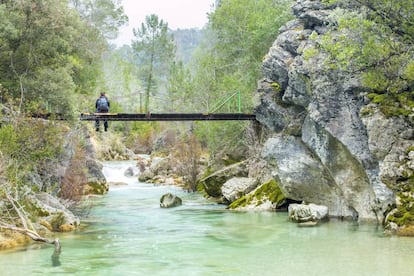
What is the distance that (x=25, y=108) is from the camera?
22000 mm

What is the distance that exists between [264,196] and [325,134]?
212 inches

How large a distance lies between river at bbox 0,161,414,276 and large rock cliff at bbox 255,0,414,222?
1.50 m

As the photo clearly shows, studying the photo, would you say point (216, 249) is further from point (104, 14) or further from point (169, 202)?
point (104, 14)

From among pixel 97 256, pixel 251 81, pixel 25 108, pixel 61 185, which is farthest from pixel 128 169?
pixel 97 256

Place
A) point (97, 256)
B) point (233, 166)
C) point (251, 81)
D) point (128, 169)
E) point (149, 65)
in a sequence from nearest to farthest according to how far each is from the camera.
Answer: point (97, 256) < point (233, 166) < point (251, 81) < point (128, 169) < point (149, 65)

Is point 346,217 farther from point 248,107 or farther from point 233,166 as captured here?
point 248,107

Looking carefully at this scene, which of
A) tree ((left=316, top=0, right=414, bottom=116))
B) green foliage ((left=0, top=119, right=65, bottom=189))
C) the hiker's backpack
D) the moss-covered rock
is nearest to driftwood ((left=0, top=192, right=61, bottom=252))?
green foliage ((left=0, top=119, right=65, bottom=189))

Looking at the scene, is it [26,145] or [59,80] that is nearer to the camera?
[26,145]

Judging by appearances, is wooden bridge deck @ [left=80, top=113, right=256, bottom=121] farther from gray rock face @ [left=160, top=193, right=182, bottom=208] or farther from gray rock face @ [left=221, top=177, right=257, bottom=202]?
gray rock face @ [left=160, top=193, right=182, bottom=208]

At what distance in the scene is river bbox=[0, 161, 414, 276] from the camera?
533 inches

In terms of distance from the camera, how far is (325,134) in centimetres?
2155

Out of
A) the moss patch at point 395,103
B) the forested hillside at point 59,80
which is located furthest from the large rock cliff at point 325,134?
the forested hillside at point 59,80

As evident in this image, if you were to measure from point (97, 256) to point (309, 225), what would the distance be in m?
8.23

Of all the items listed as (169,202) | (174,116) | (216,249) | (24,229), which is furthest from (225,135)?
(24,229)
